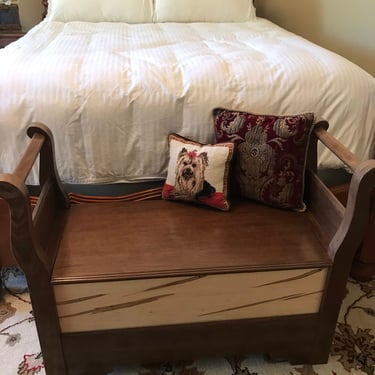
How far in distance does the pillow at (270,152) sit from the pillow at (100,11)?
1.52m

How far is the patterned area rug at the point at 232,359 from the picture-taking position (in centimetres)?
129

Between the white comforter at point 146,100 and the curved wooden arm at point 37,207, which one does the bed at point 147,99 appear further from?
the curved wooden arm at point 37,207

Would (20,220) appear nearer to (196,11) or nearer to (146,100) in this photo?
(146,100)

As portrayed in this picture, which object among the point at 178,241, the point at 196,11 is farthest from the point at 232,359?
the point at 196,11

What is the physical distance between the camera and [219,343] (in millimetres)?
1221

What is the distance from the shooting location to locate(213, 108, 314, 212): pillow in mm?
1314

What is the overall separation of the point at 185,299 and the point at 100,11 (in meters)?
2.06

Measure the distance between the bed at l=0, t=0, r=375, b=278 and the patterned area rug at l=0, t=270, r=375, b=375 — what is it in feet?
1.68

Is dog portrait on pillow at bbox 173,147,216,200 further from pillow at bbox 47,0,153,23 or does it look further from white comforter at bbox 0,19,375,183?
pillow at bbox 47,0,153,23

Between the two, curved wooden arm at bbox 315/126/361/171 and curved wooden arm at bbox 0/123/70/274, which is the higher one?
curved wooden arm at bbox 315/126/361/171

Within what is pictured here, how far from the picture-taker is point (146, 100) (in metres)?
1.37

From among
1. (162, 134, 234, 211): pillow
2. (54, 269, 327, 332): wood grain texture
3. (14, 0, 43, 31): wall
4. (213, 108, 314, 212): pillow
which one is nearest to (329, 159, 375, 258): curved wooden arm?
(54, 269, 327, 332): wood grain texture

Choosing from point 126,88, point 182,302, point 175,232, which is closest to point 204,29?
point 126,88

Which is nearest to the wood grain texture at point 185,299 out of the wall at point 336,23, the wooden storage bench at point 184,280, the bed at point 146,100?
the wooden storage bench at point 184,280
